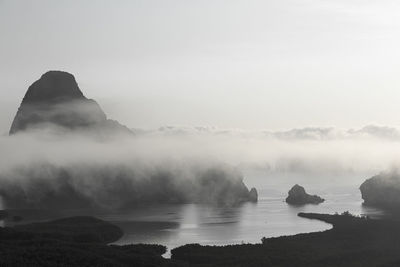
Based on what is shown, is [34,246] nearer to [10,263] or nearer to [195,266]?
[10,263]

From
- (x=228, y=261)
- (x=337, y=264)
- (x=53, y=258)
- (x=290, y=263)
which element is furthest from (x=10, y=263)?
(x=337, y=264)

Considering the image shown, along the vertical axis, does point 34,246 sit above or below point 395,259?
above

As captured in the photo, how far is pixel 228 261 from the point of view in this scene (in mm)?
197750

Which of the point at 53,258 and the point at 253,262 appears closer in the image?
the point at 53,258

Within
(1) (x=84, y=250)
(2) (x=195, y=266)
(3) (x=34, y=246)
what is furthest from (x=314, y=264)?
(3) (x=34, y=246)

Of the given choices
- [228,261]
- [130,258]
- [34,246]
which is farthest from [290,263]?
[34,246]

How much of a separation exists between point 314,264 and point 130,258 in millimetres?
60959

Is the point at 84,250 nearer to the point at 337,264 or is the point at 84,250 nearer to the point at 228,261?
the point at 228,261

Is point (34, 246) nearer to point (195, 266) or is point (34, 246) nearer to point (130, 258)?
point (130, 258)

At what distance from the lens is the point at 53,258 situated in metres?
179

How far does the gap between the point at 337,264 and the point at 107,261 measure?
249 feet

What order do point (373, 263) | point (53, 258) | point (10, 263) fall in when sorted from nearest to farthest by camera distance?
point (10, 263) < point (53, 258) < point (373, 263)

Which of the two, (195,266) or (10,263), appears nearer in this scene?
(10,263)

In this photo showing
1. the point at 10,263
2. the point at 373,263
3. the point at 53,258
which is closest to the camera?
the point at 10,263
